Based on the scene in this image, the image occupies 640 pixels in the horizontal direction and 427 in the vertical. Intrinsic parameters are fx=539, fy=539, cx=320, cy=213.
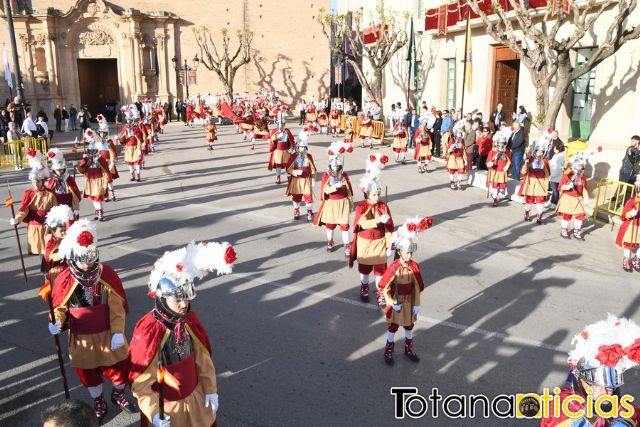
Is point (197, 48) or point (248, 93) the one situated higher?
point (197, 48)

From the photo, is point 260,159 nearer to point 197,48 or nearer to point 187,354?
point 187,354

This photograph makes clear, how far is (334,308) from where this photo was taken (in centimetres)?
799

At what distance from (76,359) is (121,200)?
33.4 ft

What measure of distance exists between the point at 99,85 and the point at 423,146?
3433cm

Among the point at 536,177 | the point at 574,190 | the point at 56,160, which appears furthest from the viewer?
the point at 536,177

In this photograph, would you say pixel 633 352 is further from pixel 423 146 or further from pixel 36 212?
pixel 423 146

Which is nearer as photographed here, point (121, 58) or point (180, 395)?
point (180, 395)

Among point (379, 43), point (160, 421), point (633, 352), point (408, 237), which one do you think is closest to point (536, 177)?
point (408, 237)

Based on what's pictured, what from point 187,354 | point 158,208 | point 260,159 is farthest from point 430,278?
point 260,159

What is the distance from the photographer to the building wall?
39500 millimetres

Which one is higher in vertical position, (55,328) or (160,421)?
(55,328)

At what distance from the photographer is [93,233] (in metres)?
5.49

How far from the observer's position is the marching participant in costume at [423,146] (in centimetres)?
1803

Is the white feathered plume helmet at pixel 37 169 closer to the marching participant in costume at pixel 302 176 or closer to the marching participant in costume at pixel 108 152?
the marching participant in costume at pixel 108 152
